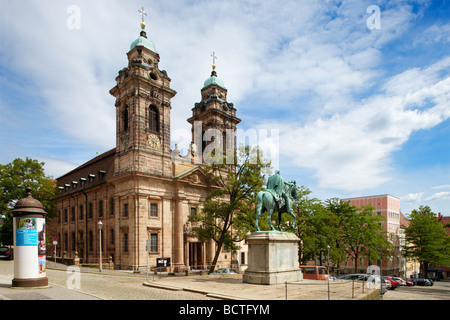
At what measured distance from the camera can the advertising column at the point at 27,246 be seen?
1669cm

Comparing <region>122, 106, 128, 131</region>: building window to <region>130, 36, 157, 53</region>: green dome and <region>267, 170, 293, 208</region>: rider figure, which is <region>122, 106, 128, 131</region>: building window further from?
<region>267, 170, 293, 208</region>: rider figure

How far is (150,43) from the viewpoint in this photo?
4300 cm

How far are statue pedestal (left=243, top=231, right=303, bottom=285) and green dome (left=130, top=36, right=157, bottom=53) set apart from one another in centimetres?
3229

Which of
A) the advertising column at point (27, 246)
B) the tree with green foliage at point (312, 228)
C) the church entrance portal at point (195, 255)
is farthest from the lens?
the church entrance portal at point (195, 255)

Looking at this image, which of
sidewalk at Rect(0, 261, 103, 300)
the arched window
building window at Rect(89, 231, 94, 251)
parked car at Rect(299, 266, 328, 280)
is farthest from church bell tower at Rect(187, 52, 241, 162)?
sidewalk at Rect(0, 261, 103, 300)

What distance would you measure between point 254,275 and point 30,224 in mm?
12005

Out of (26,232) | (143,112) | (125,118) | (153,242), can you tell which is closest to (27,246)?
(26,232)

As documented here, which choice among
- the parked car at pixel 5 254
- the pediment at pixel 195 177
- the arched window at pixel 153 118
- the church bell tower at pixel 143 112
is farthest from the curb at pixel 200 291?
the parked car at pixel 5 254

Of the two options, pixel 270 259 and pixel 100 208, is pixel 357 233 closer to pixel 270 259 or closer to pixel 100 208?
pixel 270 259

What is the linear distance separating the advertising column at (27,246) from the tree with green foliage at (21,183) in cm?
2968

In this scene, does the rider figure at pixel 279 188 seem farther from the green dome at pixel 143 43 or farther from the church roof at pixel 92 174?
the green dome at pixel 143 43
